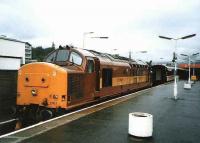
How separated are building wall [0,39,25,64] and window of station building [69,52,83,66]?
30.9 m

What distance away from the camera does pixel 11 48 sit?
152 feet

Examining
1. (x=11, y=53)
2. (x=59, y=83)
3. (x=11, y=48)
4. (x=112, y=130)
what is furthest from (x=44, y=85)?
(x=11, y=48)

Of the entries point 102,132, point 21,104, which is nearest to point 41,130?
point 102,132

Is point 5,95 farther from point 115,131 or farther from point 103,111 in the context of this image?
point 115,131

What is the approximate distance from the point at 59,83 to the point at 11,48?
117 feet

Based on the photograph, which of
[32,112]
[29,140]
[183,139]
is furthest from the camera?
[32,112]

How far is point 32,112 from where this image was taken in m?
13.9

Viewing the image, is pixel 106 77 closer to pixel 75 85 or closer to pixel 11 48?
pixel 75 85

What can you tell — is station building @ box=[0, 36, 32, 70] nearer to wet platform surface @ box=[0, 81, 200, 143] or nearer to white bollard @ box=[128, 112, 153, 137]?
wet platform surface @ box=[0, 81, 200, 143]

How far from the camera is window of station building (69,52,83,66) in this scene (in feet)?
50.9

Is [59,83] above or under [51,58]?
under

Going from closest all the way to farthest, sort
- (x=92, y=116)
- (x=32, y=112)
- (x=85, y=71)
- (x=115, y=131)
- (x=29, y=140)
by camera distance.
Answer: (x=29, y=140), (x=115, y=131), (x=92, y=116), (x=32, y=112), (x=85, y=71)

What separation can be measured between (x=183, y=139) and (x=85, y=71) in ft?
23.9

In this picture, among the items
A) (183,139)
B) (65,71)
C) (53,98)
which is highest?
(65,71)
